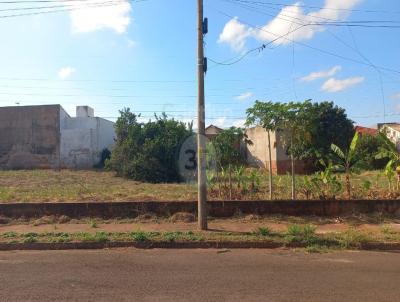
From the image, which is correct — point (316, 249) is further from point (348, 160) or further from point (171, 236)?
point (348, 160)

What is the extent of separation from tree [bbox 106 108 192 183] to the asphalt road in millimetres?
18410

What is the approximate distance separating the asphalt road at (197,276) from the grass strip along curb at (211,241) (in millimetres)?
460

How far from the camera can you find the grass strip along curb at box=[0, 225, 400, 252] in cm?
1065

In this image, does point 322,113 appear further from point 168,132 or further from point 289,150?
point 289,150

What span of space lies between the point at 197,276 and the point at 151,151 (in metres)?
22.0

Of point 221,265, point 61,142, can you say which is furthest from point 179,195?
point 61,142

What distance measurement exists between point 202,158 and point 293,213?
3.71 meters

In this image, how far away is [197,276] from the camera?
7746 millimetres

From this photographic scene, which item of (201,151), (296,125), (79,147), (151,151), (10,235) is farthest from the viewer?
(79,147)

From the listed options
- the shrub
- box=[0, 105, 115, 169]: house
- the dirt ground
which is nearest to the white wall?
box=[0, 105, 115, 169]: house

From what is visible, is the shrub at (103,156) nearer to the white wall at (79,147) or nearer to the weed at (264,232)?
the white wall at (79,147)

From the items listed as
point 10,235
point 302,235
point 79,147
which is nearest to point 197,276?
point 302,235

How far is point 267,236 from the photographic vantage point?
1130 cm

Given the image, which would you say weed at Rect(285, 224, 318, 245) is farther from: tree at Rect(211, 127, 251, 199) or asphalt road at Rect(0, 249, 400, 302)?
tree at Rect(211, 127, 251, 199)
